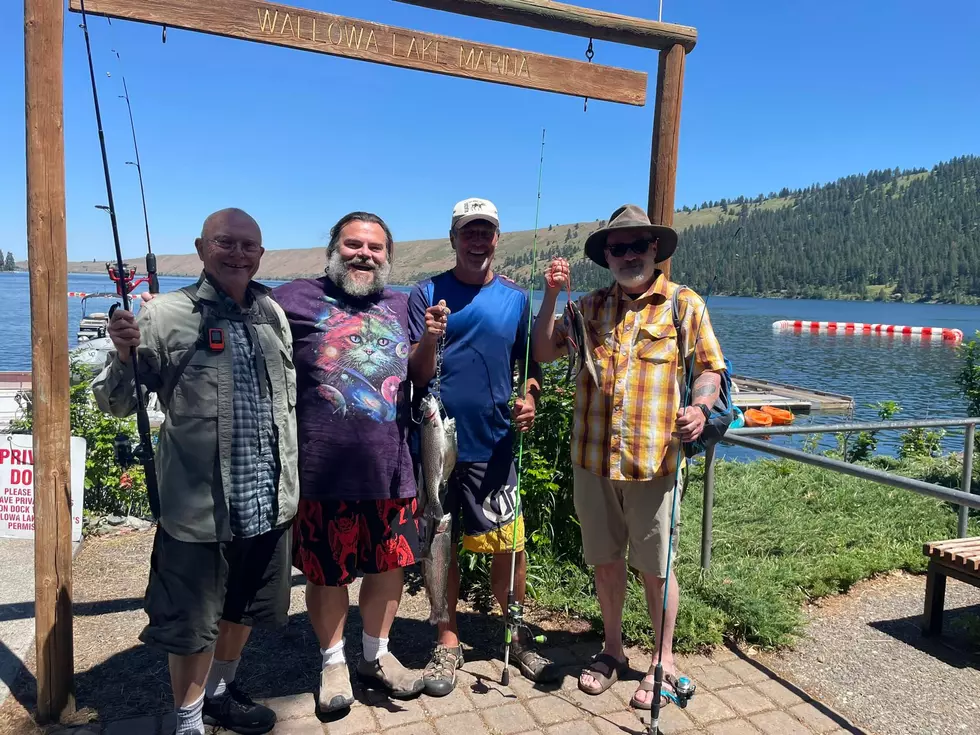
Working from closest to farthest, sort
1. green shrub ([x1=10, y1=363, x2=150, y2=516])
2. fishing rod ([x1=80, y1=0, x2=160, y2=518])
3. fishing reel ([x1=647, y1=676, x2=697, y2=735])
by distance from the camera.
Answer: fishing rod ([x1=80, y1=0, x2=160, y2=518]) < fishing reel ([x1=647, y1=676, x2=697, y2=735]) < green shrub ([x1=10, y1=363, x2=150, y2=516])

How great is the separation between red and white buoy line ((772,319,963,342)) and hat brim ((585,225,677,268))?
7649cm

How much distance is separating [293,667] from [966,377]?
377 inches

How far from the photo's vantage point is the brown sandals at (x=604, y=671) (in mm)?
3242

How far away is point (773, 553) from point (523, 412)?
3137 millimetres

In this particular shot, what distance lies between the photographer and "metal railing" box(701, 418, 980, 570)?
2.99 metres

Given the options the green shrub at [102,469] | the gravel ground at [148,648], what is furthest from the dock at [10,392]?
the gravel ground at [148,648]

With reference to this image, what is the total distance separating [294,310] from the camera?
3.04 meters

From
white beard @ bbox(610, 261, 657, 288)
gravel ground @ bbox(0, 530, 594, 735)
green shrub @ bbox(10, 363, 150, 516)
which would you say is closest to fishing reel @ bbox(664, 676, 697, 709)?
gravel ground @ bbox(0, 530, 594, 735)

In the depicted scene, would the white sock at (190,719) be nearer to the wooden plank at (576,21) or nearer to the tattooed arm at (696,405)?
the tattooed arm at (696,405)

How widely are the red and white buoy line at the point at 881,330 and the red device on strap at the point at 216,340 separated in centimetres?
7840

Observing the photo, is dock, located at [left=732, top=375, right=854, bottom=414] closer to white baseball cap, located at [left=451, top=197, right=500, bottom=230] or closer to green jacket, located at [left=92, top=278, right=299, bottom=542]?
white baseball cap, located at [left=451, top=197, right=500, bottom=230]

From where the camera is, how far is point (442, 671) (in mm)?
3293

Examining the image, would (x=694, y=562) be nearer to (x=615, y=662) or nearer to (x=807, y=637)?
(x=807, y=637)

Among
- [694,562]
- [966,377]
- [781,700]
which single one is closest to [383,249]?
[781,700]
